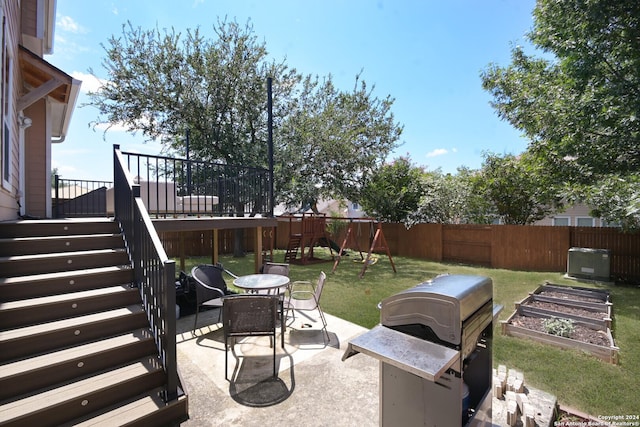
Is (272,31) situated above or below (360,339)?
above

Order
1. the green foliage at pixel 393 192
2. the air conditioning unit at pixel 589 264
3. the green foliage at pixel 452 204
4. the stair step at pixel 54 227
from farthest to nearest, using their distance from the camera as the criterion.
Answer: the green foliage at pixel 393 192 < the green foliage at pixel 452 204 < the air conditioning unit at pixel 589 264 < the stair step at pixel 54 227

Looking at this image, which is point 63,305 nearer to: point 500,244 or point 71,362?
point 71,362

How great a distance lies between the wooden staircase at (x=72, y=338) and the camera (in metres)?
2.04

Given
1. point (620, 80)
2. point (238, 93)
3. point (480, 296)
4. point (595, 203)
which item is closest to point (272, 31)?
point (238, 93)

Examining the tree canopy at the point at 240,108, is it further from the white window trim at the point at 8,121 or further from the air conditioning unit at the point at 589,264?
the air conditioning unit at the point at 589,264

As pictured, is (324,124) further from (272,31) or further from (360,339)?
(360,339)

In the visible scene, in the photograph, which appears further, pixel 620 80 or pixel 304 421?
pixel 620 80

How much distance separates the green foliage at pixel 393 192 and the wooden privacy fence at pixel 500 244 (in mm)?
693

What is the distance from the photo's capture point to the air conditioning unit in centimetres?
791

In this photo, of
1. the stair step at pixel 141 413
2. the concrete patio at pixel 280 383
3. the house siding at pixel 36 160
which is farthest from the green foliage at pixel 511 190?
the house siding at pixel 36 160

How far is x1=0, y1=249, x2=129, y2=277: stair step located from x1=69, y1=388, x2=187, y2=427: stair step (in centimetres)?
166

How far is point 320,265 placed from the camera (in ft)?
35.5

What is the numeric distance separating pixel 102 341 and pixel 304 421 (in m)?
1.85

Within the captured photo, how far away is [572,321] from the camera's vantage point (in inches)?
179
